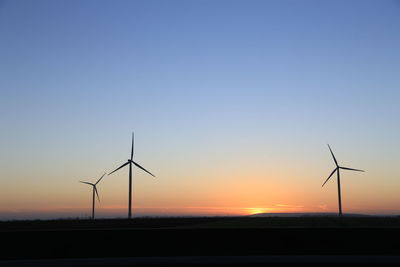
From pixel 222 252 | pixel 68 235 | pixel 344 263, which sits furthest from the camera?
pixel 68 235

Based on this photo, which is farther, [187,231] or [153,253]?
[187,231]

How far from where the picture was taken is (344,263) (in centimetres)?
1864

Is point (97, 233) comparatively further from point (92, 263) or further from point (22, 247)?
point (92, 263)

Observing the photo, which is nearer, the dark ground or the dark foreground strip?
the dark foreground strip

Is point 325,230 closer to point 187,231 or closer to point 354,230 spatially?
point 354,230

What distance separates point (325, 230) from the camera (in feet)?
98.1

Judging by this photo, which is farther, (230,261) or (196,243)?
(196,243)

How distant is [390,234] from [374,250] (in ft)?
8.75

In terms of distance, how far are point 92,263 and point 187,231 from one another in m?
9.77

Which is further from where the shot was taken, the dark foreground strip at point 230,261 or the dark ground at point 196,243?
the dark ground at point 196,243

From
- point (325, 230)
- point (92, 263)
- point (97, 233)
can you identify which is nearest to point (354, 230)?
point (325, 230)

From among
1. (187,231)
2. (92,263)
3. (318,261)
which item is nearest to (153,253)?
(187,231)

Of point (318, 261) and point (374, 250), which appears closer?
point (318, 261)

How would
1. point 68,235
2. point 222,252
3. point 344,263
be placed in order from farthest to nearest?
point 68,235
point 222,252
point 344,263
